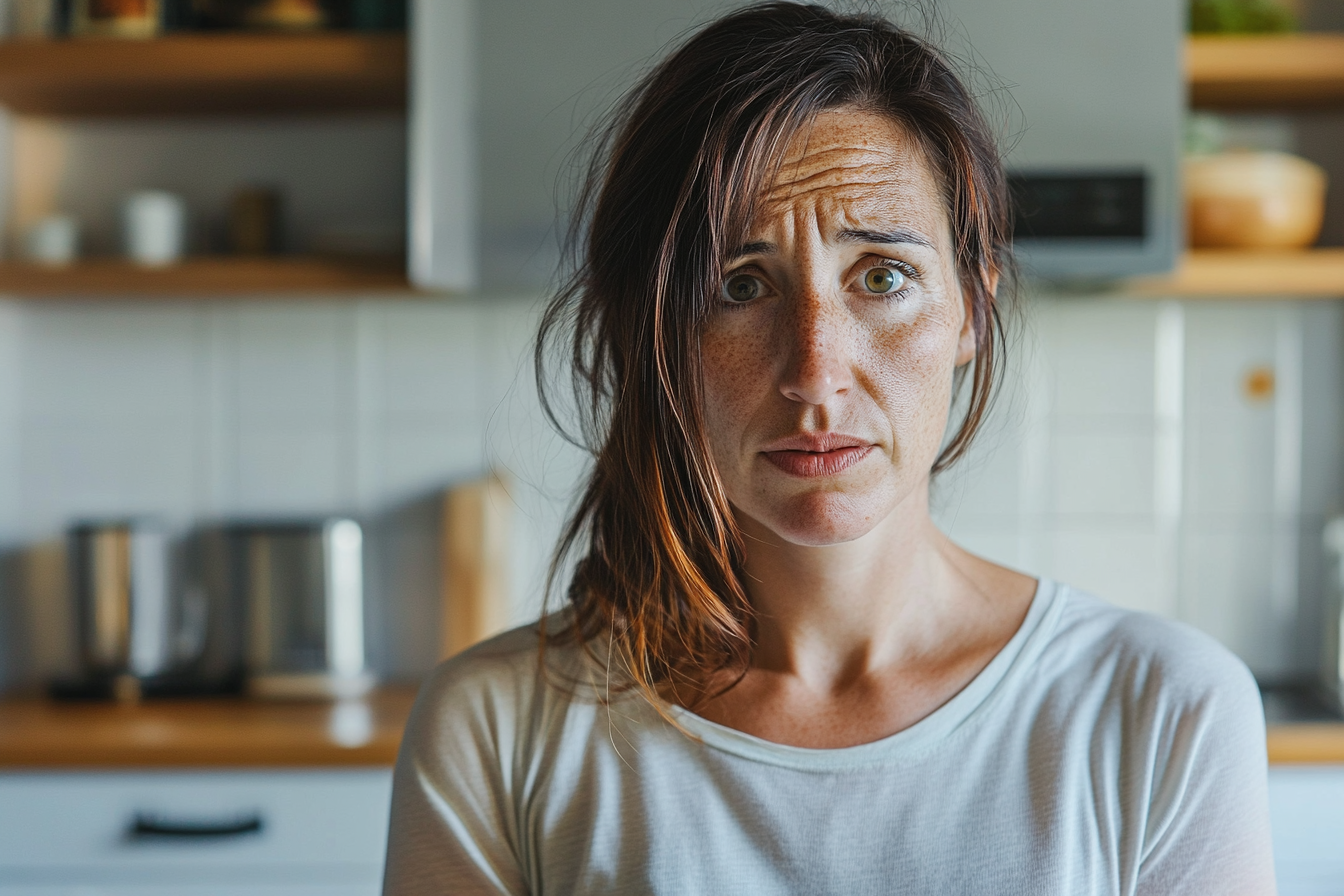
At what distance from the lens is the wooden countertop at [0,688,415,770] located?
178 centimetres

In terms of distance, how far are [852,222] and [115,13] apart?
1751mm

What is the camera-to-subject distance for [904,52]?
831 millimetres

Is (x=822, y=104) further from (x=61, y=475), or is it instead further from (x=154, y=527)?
(x=61, y=475)

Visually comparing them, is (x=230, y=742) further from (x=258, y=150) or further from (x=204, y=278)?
(x=258, y=150)

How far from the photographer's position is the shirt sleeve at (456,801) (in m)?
0.81

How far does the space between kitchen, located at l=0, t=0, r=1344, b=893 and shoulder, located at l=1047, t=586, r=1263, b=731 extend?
1256 millimetres

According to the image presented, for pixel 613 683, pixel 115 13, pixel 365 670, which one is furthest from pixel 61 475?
pixel 613 683

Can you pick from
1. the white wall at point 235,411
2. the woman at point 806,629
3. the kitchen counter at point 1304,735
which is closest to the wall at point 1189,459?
the kitchen counter at point 1304,735

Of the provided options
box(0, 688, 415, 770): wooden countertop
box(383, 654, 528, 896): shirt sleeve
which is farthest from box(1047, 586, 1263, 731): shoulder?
box(0, 688, 415, 770): wooden countertop

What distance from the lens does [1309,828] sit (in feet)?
5.82

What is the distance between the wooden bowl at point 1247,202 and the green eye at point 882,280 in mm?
1397

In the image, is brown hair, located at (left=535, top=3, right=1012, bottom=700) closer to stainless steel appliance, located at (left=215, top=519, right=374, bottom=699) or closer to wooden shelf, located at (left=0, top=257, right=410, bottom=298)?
wooden shelf, located at (left=0, top=257, right=410, bottom=298)

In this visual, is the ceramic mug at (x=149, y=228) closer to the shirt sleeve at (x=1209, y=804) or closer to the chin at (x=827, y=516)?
the chin at (x=827, y=516)

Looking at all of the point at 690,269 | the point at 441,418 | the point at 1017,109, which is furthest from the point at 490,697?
the point at 441,418
